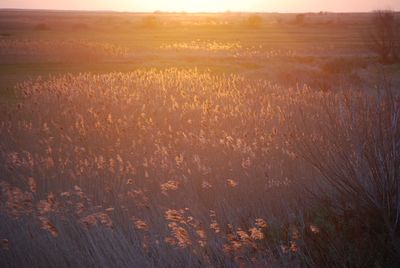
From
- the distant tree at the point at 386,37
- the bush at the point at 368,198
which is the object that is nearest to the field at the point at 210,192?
the bush at the point at 368,198

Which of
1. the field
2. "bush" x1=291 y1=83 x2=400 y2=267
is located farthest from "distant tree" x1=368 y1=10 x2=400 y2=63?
"bush" x1=291 y1=83 x2=400 y2=267

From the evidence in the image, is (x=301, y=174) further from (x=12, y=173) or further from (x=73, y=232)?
(x=12, y=173)

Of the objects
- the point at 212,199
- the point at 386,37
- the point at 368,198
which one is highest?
the point at 386,37

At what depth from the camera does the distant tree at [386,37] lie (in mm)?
29081

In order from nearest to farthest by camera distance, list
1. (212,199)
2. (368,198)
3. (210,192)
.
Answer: (368,198) < (212,199) < (210,192)

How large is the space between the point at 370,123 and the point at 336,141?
1.18 feet

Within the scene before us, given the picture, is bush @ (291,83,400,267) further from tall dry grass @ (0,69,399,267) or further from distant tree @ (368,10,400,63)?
distant tree @ (368,10,400,63)

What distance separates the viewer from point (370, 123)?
445 cm

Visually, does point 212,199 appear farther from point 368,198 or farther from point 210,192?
point 368,198

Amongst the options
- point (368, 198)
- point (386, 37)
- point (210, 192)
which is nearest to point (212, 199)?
point (210, 192)

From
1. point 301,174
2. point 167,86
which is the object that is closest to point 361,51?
point 167,86

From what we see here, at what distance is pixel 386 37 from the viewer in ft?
97.6

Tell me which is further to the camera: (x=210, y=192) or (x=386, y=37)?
(x=386, y=37)

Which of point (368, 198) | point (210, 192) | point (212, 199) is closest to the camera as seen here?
point (368, 198)
